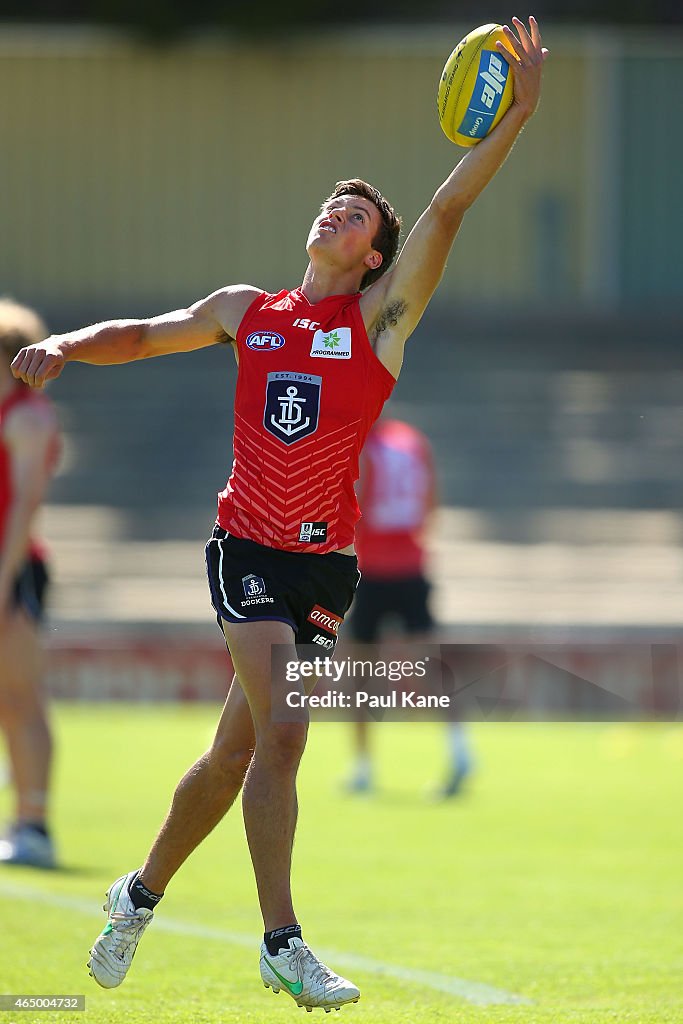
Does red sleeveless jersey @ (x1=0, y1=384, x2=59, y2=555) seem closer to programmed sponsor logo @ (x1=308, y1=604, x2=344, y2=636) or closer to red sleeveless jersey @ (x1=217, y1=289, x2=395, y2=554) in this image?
red sleeveless jersey @ (x1=217, y1=289, x2=395, y2=554)

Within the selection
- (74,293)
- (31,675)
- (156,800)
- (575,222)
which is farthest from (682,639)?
(74,293)

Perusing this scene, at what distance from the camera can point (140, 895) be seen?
16.0 ft

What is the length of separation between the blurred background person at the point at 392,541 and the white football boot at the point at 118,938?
19.2 ft

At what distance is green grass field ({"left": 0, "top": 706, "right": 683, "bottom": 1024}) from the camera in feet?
16.9

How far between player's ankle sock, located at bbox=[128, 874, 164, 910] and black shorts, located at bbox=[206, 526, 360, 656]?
0.85 metres

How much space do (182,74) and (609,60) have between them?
21.2ft

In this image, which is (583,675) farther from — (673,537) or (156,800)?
(156,800)

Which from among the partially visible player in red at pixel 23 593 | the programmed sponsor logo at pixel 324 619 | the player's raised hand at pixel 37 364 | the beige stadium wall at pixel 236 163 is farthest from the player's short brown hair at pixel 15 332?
the beige stadium wall at pixel 236 163

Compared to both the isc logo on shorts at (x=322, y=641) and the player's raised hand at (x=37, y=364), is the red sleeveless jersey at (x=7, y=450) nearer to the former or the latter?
the player's raised hand at (x=37, y=364)

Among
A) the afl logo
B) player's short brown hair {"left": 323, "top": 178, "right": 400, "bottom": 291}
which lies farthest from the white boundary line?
player's short brown hair {"left": 323, "top": 178, "right": 400, "bottom": 291}

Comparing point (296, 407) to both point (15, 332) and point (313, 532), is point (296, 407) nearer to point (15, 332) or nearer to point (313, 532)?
point (313, 532)

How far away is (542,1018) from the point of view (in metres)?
4.79

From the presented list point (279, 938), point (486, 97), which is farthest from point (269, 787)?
point (486, 97)

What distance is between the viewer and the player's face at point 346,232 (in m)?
4.95
